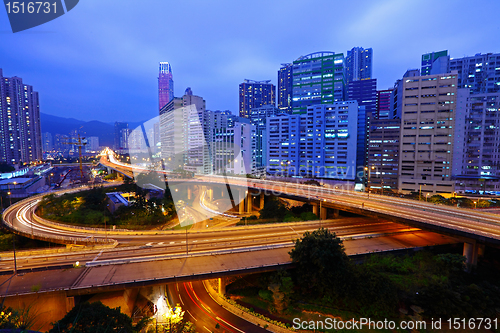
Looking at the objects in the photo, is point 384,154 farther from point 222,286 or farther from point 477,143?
point 222,286

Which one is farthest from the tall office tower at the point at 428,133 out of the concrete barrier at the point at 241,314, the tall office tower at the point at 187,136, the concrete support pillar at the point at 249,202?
the tall office tower at the point at 187,136

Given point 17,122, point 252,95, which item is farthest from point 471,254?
point 252,95

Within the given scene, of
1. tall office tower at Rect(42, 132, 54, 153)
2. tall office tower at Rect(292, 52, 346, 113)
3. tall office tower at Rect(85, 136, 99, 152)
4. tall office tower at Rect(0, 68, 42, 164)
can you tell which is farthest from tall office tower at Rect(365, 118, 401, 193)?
tall office tower at Rect(85, 136, 99, 152)

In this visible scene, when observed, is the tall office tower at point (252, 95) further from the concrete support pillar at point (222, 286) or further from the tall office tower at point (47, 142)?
the tall office tower at point (47, 142)

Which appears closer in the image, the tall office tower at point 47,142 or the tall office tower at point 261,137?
the tall office tower at point 261,137

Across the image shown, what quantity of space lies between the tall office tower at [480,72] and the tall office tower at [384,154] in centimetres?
2415

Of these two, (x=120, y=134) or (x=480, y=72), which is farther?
(x=120, y=134)

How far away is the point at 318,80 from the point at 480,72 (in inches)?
1388

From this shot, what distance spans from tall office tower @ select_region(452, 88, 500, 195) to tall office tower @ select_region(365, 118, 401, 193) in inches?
387

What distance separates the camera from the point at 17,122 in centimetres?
7431

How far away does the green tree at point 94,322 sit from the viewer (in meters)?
8.04

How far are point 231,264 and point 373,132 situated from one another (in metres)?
41.7

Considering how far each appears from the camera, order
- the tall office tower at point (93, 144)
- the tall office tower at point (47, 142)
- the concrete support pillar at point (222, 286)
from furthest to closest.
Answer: the tall office tower at point (93, 144) → the tall office tower at point (47, 142) → the concrete support pillar at point (222, 286)

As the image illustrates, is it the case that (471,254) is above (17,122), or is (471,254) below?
below
